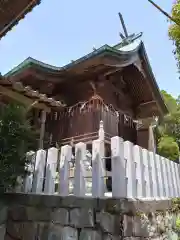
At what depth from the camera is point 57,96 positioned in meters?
8.66

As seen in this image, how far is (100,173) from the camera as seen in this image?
9.61 feet

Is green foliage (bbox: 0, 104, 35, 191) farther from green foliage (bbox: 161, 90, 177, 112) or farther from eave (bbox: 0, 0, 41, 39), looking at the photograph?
green foliage (bbox: 161, 90, 177, 112)

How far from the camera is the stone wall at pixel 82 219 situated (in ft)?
8.77

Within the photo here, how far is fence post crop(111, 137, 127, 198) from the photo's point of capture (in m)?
2.77

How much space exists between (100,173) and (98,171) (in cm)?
4

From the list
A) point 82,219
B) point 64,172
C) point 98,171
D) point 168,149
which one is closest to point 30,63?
point 64,172

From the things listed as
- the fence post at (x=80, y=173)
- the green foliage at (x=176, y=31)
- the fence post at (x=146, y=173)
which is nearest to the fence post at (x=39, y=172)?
the fence post at (x=80, y=173)

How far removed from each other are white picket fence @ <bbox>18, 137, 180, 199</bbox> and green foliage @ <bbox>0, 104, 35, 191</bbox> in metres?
0.31

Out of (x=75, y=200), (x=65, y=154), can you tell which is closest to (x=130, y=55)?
(x=65, y=154)

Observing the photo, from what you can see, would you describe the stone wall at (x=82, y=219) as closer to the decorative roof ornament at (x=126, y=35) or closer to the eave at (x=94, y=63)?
the eave at (x=94, y=63)

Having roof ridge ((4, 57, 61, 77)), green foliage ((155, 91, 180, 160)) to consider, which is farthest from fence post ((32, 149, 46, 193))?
green foliage ((155, 91, 180, 160))

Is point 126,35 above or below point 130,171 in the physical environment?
above

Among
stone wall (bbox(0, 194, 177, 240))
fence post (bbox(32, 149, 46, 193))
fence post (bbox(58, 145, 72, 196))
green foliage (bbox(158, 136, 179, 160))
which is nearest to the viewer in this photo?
stone wall (bbox(0, 194, 177, 240))

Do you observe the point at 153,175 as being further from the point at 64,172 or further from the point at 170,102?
the point at 170,102
